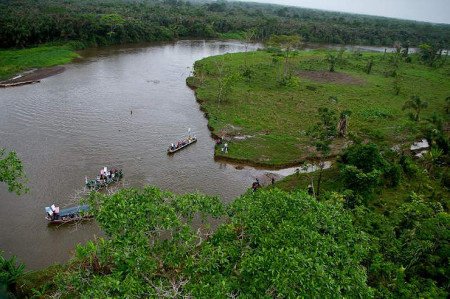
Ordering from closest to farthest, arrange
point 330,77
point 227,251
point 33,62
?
1. point 227,251
2. point 33,62
3. point 330,77

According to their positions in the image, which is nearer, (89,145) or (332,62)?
(89,145)

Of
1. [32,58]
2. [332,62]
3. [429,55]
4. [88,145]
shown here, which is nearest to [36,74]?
[32,58]

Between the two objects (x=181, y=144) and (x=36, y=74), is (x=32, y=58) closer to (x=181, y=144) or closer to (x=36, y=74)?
(x=36, y=74)

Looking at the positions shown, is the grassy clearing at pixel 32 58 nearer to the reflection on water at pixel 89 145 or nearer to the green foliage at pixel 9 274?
the reflection on water at pixel 89 145

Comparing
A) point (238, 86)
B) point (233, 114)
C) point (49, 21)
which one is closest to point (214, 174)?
point (233, 114)

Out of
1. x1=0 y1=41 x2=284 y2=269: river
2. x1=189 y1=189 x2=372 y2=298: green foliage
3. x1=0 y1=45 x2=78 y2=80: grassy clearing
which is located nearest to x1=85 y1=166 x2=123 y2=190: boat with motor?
x1=0 y1=41 x2=284 y2=269: river

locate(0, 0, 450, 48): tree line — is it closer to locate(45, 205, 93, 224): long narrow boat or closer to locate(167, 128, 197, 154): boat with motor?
locate(167, 128, 197, 154): boat with motor

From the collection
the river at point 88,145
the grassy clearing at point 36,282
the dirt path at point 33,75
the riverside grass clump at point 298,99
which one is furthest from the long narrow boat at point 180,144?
the dirt path at point 33,75
